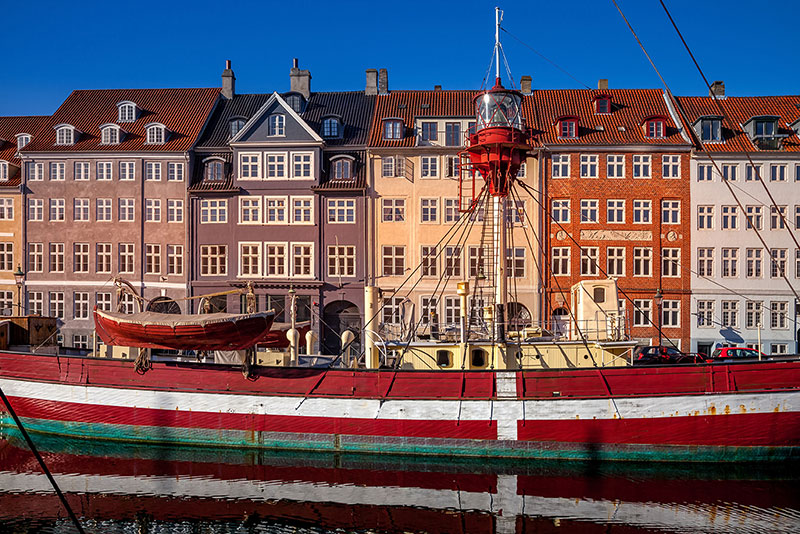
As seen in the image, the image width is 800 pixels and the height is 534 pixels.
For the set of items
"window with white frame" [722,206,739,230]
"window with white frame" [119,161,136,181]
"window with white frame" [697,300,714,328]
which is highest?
"window with white frame" [119,161,136,181]

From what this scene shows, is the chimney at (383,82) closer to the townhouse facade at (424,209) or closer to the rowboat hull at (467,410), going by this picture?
the townhouse facade at (424,209)

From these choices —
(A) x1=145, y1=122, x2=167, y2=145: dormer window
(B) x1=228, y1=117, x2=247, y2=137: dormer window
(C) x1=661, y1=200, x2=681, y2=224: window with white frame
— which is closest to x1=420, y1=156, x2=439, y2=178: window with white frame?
(B) x1=228, y1=117, x2=247, y2=137: dormer window

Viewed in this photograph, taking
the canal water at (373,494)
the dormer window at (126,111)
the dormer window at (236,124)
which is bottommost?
the canal water at (373,494)

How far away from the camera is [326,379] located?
18906mm

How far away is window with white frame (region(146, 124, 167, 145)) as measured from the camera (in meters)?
37.8

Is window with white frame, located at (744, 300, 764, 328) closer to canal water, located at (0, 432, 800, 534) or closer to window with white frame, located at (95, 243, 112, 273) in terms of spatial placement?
canal water, located at (0, 432, 800, 534)

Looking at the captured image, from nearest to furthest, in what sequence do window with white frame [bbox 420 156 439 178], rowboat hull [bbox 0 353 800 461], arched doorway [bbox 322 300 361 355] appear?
rowboat hull [bbox 0 353 800 461], arched doorway [bbox 322 300 361 355], window with white frame [bbox 420 156 439 178]

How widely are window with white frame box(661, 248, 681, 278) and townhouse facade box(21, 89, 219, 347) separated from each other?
26.6 metres

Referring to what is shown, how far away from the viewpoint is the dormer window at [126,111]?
3938cm

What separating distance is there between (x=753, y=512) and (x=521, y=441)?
589 cm

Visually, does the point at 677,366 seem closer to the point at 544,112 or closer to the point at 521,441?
the point at 521,441

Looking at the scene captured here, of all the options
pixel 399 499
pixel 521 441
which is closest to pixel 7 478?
pixel 399 499

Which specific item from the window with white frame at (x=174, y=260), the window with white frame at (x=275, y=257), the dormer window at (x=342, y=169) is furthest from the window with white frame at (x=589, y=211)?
the window with white frame at (x=174, y=260)

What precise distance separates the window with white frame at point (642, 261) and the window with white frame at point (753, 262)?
16.8 ft
